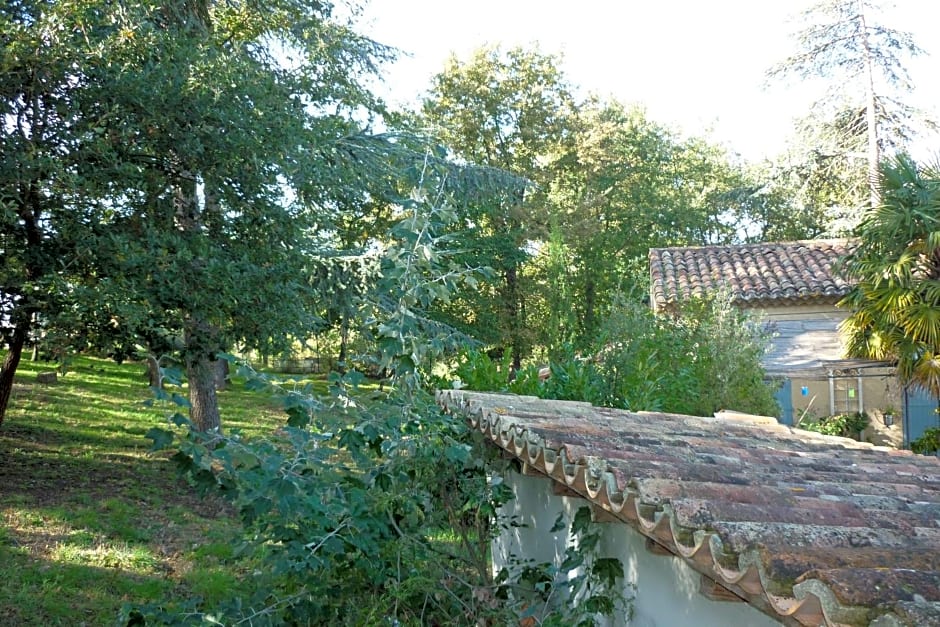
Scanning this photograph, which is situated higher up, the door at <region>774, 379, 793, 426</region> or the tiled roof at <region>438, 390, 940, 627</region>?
the tiled roof at <region>438, 390, 940, 627</region>

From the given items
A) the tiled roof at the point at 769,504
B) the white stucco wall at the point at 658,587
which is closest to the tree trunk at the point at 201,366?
the white stucco wall at the point at 658,587

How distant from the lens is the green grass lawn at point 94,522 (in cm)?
712

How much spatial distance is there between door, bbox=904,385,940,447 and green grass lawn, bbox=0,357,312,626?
12034mm

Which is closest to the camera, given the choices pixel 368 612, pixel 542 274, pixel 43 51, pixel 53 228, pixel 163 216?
pixel 368 612

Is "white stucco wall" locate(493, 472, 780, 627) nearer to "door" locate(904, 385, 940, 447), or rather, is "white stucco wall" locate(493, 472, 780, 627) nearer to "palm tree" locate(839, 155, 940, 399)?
"palm tree" locate(839, 155, 940, 399)

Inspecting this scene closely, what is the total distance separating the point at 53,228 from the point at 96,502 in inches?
141

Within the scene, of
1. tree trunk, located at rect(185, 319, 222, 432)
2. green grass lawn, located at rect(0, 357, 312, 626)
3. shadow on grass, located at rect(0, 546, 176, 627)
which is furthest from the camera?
tree trunk, located at rect(185, 319, 222, 432)

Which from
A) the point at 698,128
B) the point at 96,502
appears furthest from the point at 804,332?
the point at 698,128

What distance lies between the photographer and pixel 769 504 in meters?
2.51

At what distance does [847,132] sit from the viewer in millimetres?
19953

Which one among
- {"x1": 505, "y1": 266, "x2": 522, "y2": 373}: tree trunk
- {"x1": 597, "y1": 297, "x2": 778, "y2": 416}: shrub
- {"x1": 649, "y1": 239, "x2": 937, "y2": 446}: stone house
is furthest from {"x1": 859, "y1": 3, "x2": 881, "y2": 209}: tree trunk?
{"x1": 597, "y1": 297, "x2": 778, "y2": 416}: shrub

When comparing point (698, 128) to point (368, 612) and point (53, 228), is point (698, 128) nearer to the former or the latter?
point (53, 228)

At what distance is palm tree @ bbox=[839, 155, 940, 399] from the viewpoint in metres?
11.4

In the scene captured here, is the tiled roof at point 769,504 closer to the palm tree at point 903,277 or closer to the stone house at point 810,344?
the palm tree at point 903,277
